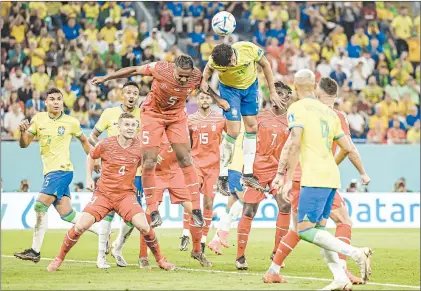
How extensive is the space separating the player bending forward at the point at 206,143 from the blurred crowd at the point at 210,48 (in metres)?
8.59

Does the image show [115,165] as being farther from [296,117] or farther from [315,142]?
[315,142]

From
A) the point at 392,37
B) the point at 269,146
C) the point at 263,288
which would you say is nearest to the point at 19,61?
the point at 392,37

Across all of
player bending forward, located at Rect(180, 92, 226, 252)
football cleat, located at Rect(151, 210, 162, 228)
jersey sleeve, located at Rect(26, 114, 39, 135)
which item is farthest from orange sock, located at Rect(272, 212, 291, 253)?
jersey sleeve, located at Rect(26, 114, 39, 135)

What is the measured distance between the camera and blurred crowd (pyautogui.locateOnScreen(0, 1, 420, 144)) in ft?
83.7

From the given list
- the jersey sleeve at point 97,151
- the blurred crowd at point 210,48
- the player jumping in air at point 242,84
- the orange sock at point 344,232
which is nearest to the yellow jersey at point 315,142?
the orange sock at point 344,232

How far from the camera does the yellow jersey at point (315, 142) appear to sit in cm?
1038

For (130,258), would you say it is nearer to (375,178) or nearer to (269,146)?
(269,146)

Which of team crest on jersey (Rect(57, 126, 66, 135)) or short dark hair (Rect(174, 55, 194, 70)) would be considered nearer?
short dark hair (Rect(174, 55, 194, 70))

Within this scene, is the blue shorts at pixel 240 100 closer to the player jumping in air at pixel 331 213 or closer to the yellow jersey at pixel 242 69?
the yellow jersey at pixel 242 69

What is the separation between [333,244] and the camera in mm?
10320

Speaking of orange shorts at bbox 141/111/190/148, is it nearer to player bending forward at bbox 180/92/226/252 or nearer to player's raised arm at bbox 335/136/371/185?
player bending forward at bbox 180/92/226/252

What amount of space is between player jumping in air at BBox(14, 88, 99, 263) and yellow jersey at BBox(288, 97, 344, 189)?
462 cm

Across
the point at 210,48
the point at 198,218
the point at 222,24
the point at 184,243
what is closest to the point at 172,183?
the point at 184,243

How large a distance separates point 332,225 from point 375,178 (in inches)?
101
